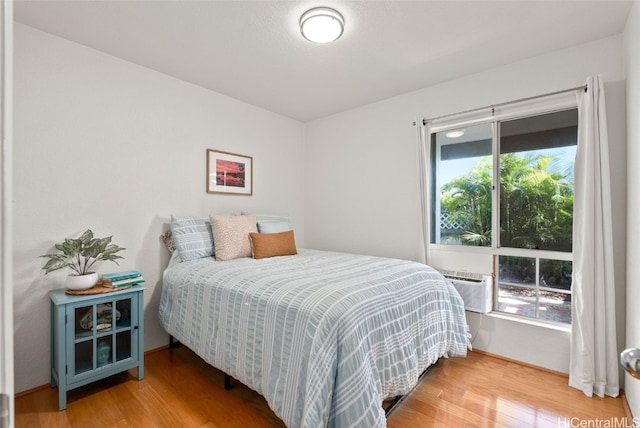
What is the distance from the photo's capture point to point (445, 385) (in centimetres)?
213

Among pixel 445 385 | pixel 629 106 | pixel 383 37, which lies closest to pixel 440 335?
pixel 445 385

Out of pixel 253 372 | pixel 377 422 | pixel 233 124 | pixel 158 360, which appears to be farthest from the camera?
pixel 233 124

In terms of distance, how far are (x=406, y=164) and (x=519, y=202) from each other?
1.07m

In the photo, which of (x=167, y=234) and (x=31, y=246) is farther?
(x=167, y=234)

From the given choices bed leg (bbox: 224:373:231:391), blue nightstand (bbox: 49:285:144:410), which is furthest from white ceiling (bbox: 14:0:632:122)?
bed leg (bbox: 224:373:231:391)

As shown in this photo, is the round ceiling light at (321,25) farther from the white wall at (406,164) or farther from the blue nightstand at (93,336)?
the blue nightstand at (93,336)

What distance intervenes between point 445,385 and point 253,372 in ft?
4.49

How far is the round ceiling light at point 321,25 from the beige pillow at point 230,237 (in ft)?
5.41

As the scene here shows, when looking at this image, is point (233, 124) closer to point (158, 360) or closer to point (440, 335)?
point (158, 360)

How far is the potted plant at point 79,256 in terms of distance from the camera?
2012 millimetres

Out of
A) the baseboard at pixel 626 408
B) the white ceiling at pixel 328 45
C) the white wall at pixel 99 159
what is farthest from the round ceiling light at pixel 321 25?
the baseboard at pixel 626 408

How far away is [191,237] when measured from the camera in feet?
8.68

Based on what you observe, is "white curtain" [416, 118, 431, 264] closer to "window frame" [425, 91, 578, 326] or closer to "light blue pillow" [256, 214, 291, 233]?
"window frame" [425, 91, 578, 326]

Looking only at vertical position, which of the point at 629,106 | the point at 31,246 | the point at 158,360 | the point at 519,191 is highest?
the point at 629,106
